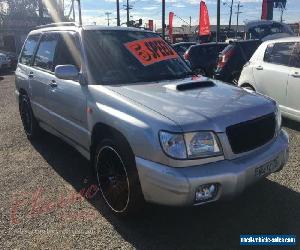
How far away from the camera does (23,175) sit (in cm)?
527

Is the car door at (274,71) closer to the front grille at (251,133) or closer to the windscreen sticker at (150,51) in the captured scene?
the windscreen sticker at (150,51)

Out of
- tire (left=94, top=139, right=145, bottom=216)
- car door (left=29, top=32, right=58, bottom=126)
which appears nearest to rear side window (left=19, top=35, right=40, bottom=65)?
car door (left=29, top=32, right=58, bottom=126)

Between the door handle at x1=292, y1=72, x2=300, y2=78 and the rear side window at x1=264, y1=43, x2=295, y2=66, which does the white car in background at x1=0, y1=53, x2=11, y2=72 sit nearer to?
the rear side window at x1=264, y1=43, x2=295, y2=66

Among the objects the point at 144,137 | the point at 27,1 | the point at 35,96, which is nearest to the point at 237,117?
the point at 144,137

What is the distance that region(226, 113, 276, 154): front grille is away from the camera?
3393 millimetres

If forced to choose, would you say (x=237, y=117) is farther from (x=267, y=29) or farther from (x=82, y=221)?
(x=267, y=29)

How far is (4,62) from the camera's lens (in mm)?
25875

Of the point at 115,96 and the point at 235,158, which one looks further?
the point at 115,96

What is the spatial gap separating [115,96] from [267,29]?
606 inches

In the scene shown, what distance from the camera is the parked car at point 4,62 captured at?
83.9ft

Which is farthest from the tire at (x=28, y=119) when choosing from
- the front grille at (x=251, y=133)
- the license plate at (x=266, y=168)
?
the license plate at (x=266, y=168)

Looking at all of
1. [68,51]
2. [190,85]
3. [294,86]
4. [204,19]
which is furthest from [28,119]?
[204,19]

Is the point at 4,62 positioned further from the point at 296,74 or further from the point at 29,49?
the point at 296,74

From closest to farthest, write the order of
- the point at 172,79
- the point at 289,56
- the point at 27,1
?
the point at 172,79, the point at 289,56, the point at 27,1
